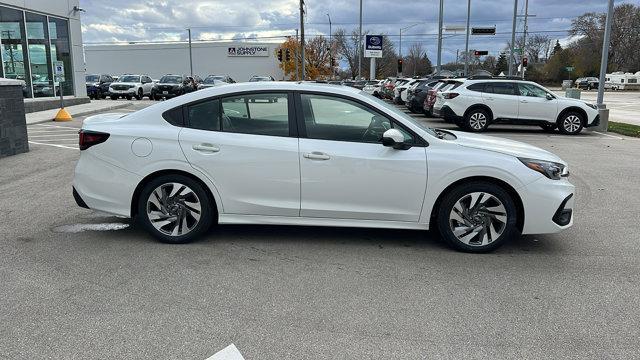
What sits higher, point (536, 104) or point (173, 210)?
point (536, 104)

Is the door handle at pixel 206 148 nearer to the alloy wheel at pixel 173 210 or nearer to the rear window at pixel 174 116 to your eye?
the rear window at pixel 174 116

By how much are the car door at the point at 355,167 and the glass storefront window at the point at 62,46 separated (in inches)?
897

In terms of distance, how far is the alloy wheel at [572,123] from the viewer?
16578 millimetres

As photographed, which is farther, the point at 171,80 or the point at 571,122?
the point at 171,80

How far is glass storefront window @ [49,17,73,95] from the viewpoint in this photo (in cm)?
2389

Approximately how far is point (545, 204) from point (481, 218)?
591 mm

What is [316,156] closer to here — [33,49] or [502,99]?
[502,99]

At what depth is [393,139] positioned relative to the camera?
4.86 metres

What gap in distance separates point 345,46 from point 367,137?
3462 inches

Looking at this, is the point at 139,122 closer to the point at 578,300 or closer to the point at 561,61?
the point at 578,300

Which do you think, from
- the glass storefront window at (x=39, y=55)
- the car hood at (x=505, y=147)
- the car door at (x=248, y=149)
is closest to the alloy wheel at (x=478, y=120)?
the car hood at (x=505, y=147)

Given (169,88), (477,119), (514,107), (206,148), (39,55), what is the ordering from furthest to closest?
1. (169,88)
2. (39,55)
3. (477,119)
4. (514,107)
5. (206,148)

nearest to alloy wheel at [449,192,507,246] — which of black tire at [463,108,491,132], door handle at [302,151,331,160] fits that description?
door handle at [302,151,331,160]

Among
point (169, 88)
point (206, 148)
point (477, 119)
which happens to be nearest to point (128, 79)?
point (169, 88)
